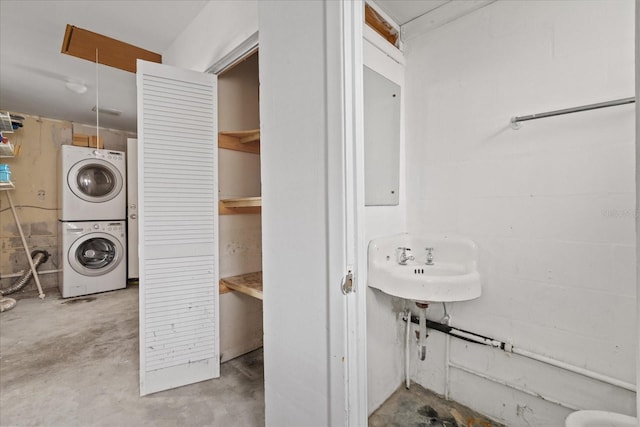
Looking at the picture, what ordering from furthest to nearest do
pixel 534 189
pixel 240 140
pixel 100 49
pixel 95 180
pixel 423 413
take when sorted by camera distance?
pixel 95 180
pixel 240 140
pixel 100 49
pixel 423 413
pixel 534 189

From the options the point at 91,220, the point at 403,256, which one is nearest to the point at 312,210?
the point at 403,256

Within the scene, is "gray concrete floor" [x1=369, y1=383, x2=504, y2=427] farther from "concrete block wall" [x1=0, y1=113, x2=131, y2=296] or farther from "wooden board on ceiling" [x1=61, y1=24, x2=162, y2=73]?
"concrete block wall" [x1=0, y1=113, x2=131, y2=296]

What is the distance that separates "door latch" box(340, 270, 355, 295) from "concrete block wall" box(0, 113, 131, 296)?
15.8 feet

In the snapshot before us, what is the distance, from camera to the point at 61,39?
7.23 ft

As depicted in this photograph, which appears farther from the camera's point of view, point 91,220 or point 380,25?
point 91,220

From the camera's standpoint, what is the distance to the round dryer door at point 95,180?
348 cm

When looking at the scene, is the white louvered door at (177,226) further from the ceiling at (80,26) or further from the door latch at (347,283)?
the door latch at (347,283)

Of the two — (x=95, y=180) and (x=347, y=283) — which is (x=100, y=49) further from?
(x=347, y=283)

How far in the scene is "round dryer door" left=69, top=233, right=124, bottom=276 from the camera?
3.54 metres

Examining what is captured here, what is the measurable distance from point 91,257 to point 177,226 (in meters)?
2.84

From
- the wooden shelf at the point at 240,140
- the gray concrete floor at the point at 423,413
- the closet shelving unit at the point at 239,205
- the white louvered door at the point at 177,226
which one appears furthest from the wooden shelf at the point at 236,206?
the gray concrete floor at the point at 423,413

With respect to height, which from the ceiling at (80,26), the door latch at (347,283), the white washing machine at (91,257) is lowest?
the white washing machine at (91,257)

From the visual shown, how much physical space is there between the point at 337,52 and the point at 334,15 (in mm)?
117

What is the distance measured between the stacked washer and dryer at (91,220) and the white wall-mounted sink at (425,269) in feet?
12.2
